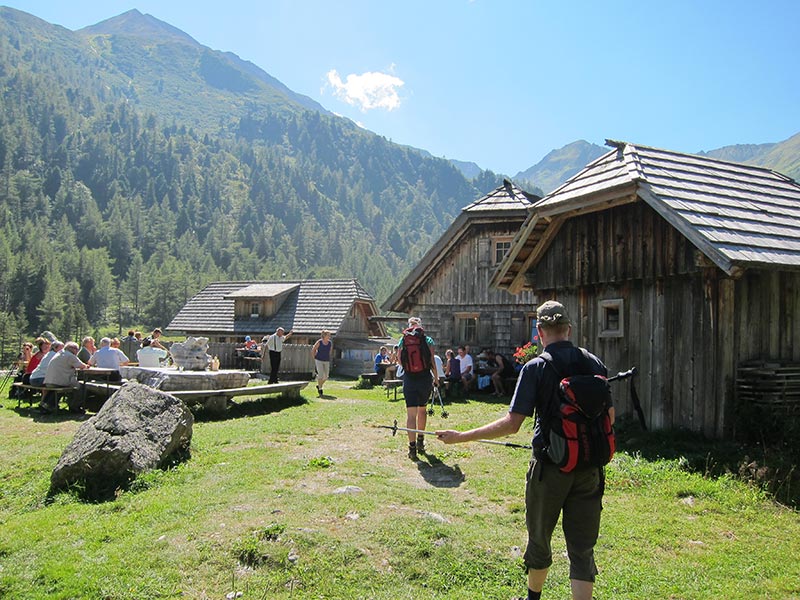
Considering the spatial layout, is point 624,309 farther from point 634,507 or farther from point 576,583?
point 576,583

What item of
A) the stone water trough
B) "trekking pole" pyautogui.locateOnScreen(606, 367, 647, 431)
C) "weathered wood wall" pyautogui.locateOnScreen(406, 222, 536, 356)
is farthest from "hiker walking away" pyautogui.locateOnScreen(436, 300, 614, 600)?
"weathered wood wall" pyautogui.locateOnScreen(406, 222, 536, 356)

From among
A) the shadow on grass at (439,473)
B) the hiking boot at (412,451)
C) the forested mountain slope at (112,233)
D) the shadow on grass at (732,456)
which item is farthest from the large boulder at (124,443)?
the forested mountain slope at (112,233)

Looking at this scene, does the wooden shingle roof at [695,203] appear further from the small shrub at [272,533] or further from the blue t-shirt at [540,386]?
the small shrub at [272,533]

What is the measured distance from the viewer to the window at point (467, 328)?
69.8ft

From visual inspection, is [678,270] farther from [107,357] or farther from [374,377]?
[374,377]

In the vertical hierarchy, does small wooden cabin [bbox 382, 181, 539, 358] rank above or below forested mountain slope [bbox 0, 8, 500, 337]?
below

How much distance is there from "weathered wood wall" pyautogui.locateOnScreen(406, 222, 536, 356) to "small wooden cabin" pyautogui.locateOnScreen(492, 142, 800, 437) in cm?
776

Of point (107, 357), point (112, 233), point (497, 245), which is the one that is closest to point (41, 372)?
point (107, 357)

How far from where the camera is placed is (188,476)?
7.91m

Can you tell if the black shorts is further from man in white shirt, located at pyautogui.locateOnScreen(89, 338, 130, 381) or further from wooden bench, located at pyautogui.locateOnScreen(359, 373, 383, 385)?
wooden bench, located at pyautogui.locateOnScreen(359, 373, 383, 385)

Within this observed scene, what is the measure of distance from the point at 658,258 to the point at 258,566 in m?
7.90

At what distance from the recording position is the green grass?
4879mm

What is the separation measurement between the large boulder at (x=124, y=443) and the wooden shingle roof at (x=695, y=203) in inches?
294

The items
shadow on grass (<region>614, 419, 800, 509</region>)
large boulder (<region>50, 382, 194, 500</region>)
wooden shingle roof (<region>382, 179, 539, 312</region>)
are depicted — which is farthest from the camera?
wooden shingle roof (<region>382, 179, 539, 312</region>)
